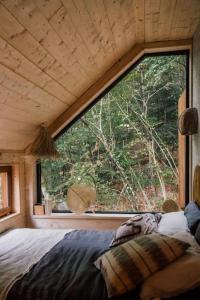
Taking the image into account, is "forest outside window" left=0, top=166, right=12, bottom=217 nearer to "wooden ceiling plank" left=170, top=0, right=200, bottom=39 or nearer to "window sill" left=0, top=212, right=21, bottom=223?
"window sill" left=0, top=212, right=21, bottom=223

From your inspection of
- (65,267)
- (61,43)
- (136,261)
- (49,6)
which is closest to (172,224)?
(136,261)

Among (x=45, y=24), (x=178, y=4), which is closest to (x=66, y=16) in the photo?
(x=45, y=24)

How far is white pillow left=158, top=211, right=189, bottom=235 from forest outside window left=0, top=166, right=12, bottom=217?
1.89 meters

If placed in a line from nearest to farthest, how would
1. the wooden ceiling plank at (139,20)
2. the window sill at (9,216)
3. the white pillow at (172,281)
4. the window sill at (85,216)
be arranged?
the white pillow at (172,281), the wooden ceiling plank at (139,20), the window sill at (9,216), the window sill at (85,216)

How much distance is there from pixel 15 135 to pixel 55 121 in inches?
24.6

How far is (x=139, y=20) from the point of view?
266cm

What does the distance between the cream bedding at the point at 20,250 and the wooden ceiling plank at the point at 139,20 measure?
2178 mm

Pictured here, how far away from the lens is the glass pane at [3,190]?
326 cm

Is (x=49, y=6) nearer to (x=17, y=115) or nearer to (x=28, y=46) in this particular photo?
(x=28, y=46)

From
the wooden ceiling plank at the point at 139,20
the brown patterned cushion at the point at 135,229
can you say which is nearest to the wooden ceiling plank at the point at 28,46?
the wooden ceiling plank at the point at 139,20

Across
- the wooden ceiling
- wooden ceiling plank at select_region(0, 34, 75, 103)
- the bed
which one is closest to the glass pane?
the wooden ceiling

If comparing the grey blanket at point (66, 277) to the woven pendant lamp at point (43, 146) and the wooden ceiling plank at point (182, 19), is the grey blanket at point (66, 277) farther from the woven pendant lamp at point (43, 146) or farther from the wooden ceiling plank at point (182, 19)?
the wooden ceiling plank at point (182, 19)

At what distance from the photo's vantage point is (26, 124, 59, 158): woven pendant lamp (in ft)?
10.4

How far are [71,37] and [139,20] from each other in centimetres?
87
